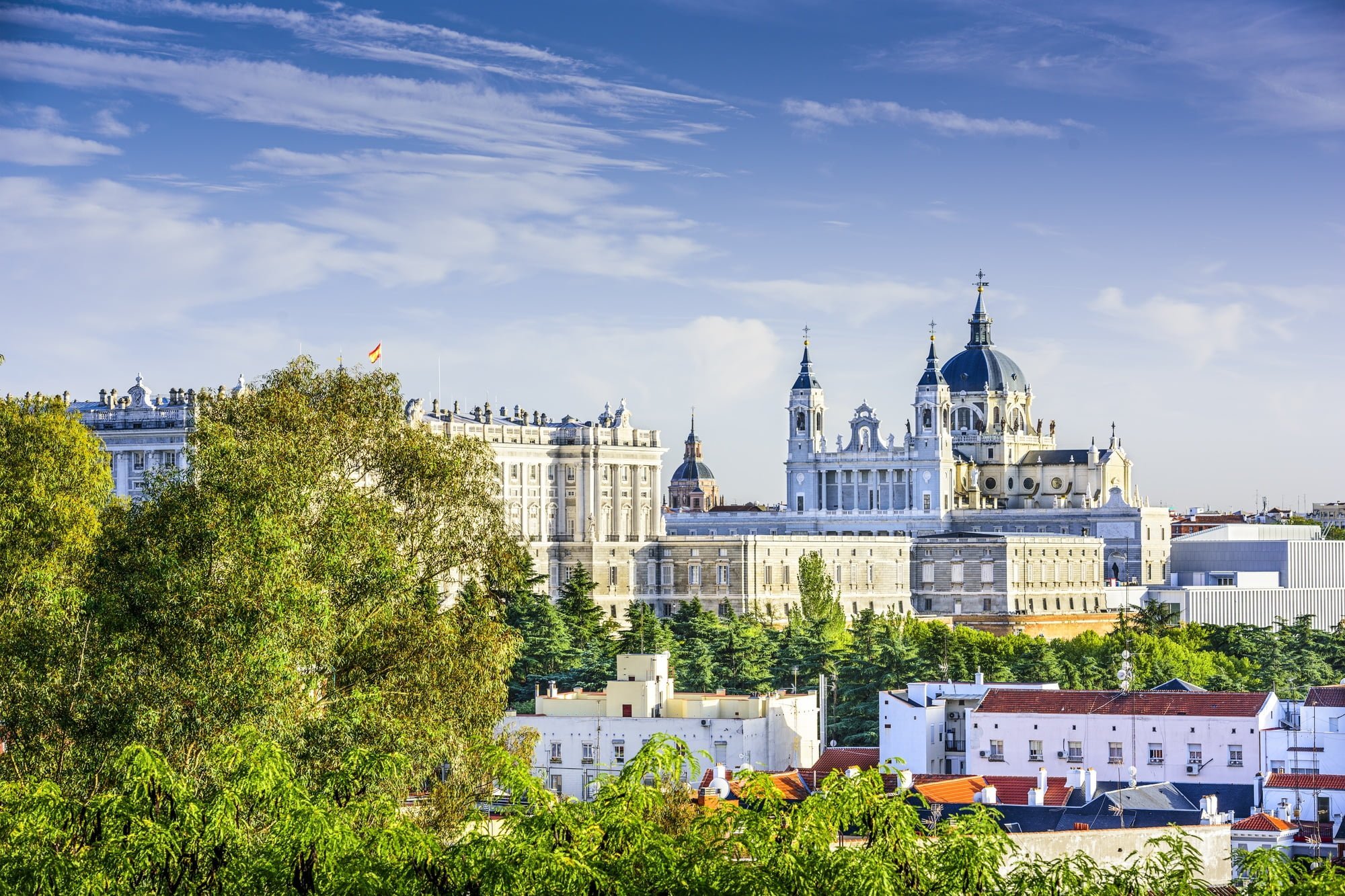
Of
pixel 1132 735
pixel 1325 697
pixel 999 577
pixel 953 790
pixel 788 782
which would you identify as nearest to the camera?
pixel 953 790

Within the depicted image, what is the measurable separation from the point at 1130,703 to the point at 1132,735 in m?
1.33

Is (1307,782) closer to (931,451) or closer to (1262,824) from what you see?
(1262,824)

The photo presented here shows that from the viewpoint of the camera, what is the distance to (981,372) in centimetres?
17512

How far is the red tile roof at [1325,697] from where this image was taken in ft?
212

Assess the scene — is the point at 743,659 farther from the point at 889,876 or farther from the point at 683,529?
the point at 683,529

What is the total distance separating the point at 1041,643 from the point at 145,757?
77.0 meters

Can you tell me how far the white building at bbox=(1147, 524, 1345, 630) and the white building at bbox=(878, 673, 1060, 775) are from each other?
73763 mm

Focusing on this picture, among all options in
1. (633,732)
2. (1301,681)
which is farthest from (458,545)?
(1301,681)

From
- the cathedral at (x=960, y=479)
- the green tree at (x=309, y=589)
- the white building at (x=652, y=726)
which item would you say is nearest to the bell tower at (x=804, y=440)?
the cathedral at (x=960, y=479)

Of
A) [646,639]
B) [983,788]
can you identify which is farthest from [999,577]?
[983,788]

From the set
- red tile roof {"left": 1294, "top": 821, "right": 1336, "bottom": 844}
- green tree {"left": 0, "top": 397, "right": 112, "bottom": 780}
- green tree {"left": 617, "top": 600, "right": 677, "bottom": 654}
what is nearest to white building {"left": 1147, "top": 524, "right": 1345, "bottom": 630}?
green tree {"left": 617, "top": 600, "right": 677, "bottom": 654}

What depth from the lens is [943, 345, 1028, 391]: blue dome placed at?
17500 cm

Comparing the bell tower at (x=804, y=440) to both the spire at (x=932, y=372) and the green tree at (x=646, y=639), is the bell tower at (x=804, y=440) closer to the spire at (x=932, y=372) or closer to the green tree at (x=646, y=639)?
the spire at (x=932, y=372)

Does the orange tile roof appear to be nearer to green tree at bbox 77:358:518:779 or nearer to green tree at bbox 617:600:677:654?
green tree at bbox 77:358:518:779
